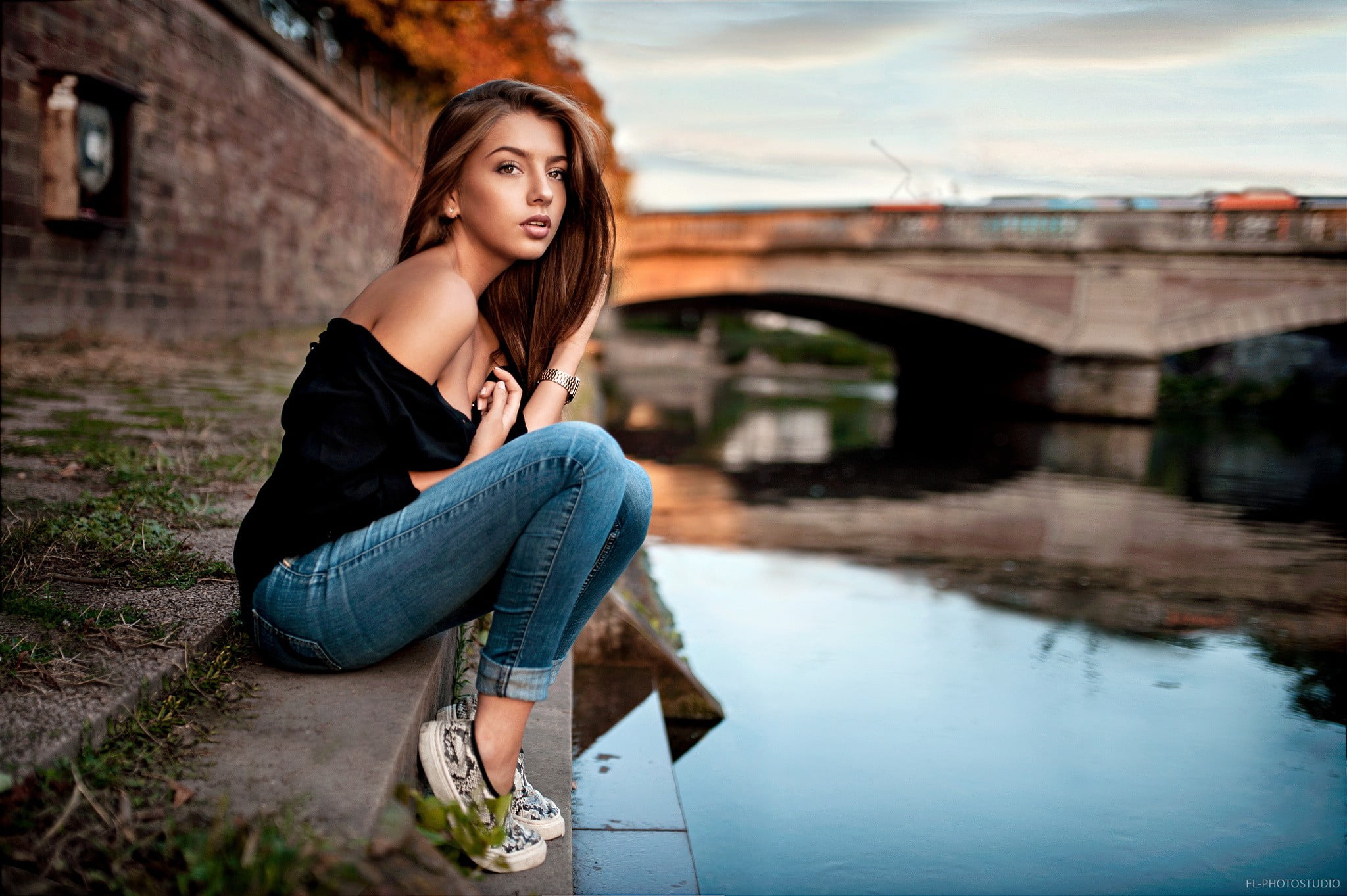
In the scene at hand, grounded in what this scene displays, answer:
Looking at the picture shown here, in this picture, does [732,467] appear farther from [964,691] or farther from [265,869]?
[265,869]

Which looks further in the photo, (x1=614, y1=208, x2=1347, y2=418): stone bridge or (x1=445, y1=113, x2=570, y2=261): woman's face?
(x1=614, y1=208, x2=1347, y2=418): stone bridge

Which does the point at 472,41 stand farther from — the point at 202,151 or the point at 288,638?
the point at 288,638

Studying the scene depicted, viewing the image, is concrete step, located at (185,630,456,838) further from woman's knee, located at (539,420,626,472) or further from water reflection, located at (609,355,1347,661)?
water reflection, located at (609,355,1347,661)

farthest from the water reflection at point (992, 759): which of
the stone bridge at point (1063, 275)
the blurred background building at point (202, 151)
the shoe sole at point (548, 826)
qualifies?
the stone bridge at point (1063, 275)

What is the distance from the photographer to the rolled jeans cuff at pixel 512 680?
5.81ft

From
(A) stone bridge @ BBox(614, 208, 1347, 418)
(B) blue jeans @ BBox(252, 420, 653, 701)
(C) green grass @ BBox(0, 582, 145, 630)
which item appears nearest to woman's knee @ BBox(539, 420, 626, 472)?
(B) blue jeans @ BBox(252, 420, 653, 701)

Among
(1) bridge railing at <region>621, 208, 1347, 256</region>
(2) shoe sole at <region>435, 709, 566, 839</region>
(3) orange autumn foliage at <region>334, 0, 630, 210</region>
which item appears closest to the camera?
(2) shoe sole at <region>435, 709, 566, 839</region>

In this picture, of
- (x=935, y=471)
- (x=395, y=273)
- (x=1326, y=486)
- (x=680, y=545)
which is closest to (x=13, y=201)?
(x=680, y=545)

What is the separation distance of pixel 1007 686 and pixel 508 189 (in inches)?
105

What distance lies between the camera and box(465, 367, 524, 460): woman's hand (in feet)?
6.30

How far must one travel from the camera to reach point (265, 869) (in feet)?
3.68

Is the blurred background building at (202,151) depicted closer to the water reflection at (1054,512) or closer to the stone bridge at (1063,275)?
the water reflection at (1054,512)

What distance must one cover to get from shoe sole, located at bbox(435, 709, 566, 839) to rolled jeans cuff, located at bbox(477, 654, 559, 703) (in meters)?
0.11

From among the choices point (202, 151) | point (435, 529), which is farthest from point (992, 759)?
point (202, 151)
